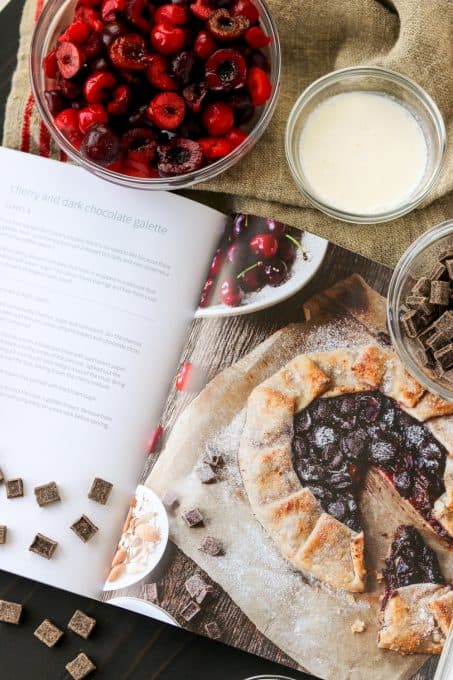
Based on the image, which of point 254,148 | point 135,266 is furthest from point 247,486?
point 254,148

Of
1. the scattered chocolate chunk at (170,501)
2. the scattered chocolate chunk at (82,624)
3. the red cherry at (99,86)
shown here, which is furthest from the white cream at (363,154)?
the scattered chocolate chunk at (82,624)

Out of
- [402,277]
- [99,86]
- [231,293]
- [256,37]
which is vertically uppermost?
[256,37]

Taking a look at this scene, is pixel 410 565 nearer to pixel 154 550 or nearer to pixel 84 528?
pixel 154 550

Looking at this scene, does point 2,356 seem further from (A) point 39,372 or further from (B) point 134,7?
(B) point 134,7

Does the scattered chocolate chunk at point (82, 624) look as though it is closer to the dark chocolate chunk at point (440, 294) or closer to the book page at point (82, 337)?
the book page at point (82, 337)

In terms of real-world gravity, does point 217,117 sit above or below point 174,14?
below

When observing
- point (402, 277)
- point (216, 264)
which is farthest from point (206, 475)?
point (402, 277)
